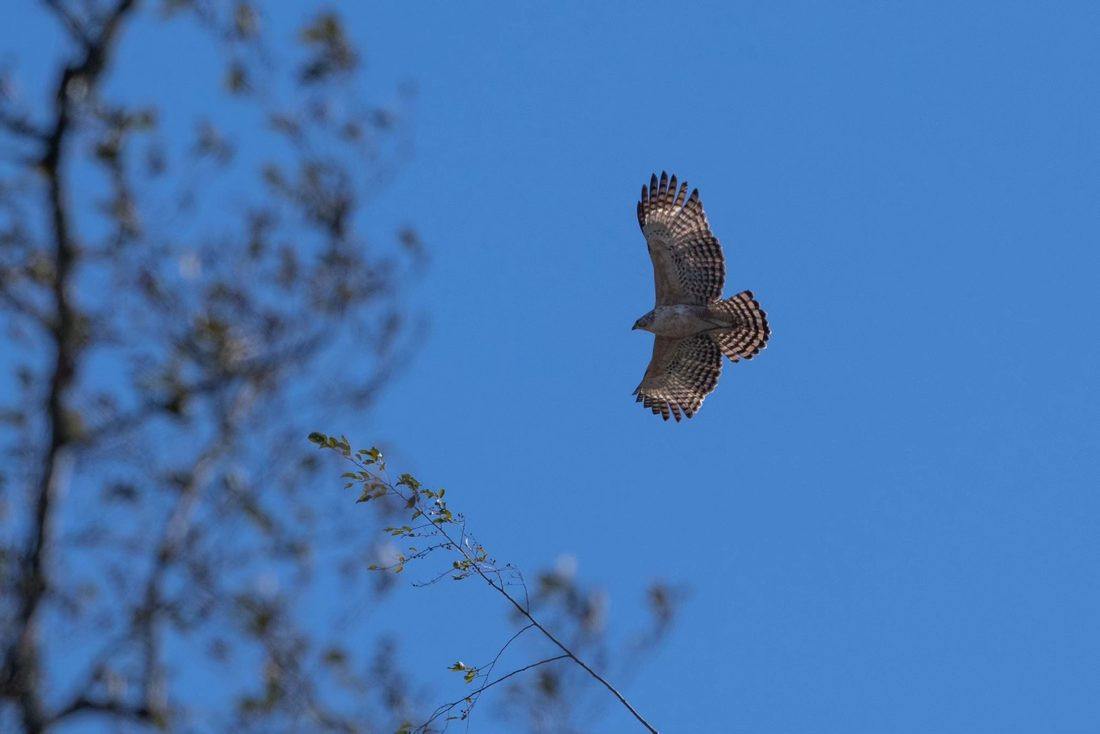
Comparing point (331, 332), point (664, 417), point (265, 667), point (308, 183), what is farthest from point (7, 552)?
point (664, 417)

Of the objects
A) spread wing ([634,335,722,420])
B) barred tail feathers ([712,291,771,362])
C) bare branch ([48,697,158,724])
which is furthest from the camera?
spread wing ([634,335,722,420])

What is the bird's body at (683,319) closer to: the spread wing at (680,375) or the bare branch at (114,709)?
the spread wing at (680,375)

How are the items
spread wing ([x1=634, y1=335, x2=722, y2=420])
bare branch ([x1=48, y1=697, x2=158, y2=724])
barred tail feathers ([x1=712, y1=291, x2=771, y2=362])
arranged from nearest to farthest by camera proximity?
bare branch ([x1=48, y1=697, x2=158, y2=724]), barred tail feathers ([x1=712, y1=291, x2=771, y2=362]), spread wing ([x1=634, y1=335, x2=722, y2=420])

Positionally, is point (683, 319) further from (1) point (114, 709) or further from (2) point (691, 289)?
(1) point (114, 709)

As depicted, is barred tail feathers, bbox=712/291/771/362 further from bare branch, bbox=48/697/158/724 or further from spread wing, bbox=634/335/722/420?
bare branch, bbox=48/697/158/724

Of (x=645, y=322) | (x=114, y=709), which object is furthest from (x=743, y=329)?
(x=114, y=709)

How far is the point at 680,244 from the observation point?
17.1 m

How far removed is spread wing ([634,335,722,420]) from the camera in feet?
57.9

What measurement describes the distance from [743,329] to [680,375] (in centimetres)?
108

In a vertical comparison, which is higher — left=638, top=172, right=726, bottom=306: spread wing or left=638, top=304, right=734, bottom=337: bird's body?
left=638, top=172, right=726, bottom=306: spread wing

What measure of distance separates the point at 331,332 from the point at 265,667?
1473mm

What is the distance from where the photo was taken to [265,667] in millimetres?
5906

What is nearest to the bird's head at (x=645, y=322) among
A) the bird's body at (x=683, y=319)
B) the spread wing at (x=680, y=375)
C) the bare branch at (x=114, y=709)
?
the bird's body at (x=683, y=319)

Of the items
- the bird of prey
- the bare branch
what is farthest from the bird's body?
the bare branch
